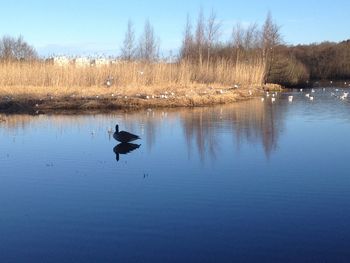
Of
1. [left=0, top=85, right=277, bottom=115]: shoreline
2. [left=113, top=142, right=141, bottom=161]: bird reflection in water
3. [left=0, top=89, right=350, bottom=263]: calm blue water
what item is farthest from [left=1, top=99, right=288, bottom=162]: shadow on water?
[left=0, top=85, right=277, bottom=115]: shoreline

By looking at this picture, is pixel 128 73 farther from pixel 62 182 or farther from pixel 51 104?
pixel 62 182

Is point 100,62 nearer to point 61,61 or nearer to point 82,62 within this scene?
point 82,62

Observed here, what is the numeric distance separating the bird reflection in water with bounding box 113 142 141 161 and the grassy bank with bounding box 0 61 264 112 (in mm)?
8183

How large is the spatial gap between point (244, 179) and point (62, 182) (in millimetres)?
2698

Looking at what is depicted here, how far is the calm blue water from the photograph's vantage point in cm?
462

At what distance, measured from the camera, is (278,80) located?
3778 cm

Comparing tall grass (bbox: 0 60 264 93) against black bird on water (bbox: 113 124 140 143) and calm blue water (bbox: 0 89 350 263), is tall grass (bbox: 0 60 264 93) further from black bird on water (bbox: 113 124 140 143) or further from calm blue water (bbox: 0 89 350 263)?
black bird on water (bbox: 113 124 140 143)

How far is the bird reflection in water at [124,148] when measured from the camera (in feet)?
31.1

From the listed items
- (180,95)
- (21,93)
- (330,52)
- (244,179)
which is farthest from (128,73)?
(330,52)

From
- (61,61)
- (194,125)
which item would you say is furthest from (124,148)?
(61,61)

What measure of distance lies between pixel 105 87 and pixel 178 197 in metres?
16.5

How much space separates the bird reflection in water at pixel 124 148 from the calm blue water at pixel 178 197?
174 mm

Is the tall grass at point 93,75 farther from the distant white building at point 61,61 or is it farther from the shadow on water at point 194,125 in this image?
the shadow on water at point 194,125

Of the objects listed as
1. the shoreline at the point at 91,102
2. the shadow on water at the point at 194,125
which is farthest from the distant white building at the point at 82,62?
the shadow on water at the point at 194,125
